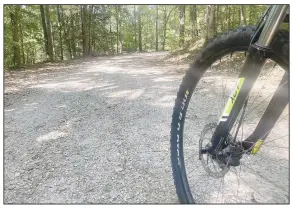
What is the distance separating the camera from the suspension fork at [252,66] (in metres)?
1.50

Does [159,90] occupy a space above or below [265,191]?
above

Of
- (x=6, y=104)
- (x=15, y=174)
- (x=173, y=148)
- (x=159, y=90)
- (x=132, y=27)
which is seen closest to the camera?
(x=173, y=148)

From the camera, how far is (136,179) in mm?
2984

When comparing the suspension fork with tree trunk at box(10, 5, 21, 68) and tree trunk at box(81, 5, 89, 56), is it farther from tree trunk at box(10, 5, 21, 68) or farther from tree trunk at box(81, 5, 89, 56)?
tree trunk at box(81, 5, 89, 56)

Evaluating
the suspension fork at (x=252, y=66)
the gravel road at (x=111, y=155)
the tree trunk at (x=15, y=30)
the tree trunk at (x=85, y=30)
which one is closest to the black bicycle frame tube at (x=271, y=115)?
the suspension fork at (x=252, y=66)

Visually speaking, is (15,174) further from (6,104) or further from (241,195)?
(6,104)

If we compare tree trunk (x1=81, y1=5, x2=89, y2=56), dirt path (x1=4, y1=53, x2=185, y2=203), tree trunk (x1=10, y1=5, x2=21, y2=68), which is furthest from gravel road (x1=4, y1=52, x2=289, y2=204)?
tree trunk (x1=81, y1=5, x2=89, y2=56)

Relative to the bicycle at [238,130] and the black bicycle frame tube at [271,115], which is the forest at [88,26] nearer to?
the bicycle at [238,130]

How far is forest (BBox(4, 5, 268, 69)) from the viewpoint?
15695mm

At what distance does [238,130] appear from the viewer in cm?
210

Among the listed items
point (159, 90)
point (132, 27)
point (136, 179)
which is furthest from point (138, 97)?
point (132, 27)

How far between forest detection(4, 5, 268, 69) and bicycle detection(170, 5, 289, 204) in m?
11.6

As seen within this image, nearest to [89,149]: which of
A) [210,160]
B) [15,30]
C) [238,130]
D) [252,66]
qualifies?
[210,160]

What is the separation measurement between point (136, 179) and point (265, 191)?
4.37 ft
